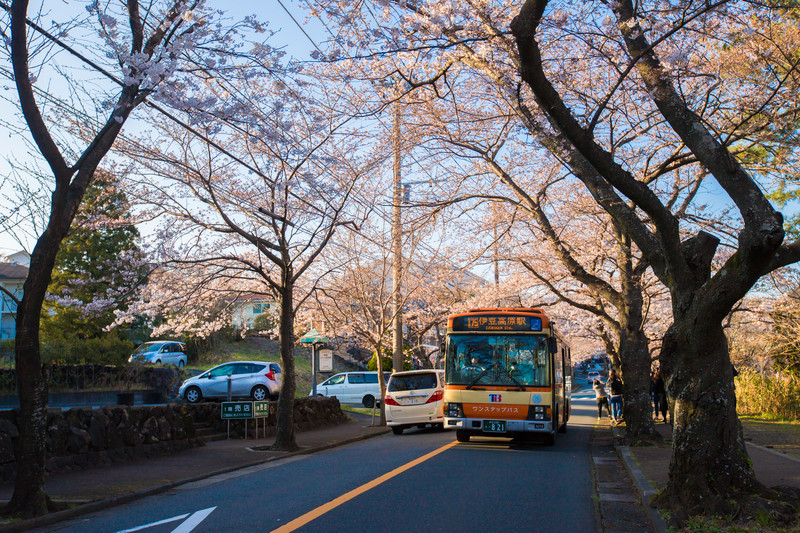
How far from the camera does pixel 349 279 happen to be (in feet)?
80.2

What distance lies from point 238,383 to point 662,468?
15.4 metres

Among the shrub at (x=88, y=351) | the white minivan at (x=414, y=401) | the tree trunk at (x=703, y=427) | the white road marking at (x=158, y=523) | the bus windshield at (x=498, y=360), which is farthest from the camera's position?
the shrub at (x=88, y=351)

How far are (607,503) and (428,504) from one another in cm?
245

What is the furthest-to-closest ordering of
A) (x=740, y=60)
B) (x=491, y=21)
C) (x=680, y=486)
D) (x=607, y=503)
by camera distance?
1. (x=740, y=60)
2. (x=491, y=21)
3. (x=607, y=503)
4. (x=680, y=486)

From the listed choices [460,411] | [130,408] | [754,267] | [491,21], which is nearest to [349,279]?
[460,411]

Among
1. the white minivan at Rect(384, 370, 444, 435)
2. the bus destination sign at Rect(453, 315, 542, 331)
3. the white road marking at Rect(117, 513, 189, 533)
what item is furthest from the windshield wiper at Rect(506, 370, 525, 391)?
the white road marking at Rect(117, 513, 189, 533)

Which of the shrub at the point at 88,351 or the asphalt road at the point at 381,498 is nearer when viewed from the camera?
the asphalt road at the point at 381,498

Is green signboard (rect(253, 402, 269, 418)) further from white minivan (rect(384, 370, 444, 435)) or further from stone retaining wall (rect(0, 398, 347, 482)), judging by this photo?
white minivan (rect(384, 370, 444, 435))

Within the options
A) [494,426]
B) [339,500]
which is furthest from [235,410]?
[339,500]

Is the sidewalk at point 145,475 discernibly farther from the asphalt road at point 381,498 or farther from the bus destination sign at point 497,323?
the bus destination sign at point 497,323

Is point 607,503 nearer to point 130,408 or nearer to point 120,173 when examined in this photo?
point 130,408

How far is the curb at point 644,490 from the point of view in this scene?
21.6 ft

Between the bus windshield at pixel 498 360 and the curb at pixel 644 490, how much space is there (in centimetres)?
260

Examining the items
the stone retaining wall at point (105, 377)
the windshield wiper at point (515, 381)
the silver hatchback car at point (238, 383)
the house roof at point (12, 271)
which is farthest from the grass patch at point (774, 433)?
the house roof at point (12, 271)
